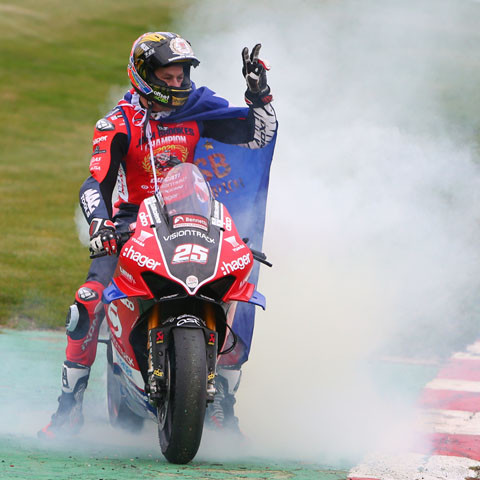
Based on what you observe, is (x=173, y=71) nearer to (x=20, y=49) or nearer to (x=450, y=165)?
(x=450, y=165)

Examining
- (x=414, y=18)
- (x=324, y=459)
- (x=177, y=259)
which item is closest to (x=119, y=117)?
(x=177, y=259)

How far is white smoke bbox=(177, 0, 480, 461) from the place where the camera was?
6309 millimetres

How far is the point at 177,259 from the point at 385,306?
4649mm

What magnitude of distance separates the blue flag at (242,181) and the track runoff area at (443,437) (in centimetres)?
132

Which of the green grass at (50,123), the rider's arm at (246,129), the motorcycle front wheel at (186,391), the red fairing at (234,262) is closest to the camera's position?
the motorcycle front wheel at (186,391)

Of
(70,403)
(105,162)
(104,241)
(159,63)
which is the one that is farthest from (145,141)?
(70,403)

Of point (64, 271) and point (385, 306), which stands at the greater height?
point (64, 271)

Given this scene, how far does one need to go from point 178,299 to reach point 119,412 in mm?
1345

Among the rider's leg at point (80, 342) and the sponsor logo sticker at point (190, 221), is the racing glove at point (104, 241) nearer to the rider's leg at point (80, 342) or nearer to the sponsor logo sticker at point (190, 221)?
the sponsor logo sticker at point (190, 221)

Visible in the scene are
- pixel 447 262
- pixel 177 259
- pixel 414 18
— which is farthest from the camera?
pixel 414 18

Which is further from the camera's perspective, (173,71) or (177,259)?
(173,71)

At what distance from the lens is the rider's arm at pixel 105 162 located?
495 cm

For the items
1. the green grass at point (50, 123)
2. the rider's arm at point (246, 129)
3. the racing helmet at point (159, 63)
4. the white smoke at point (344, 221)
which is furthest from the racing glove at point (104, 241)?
the green grass at point (50, 123)

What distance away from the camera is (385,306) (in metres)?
8.54
